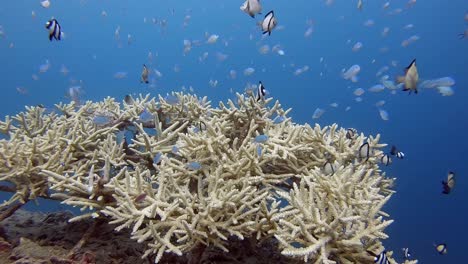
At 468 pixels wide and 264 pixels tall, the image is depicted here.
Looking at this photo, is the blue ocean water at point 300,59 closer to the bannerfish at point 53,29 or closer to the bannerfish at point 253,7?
the bannerfish at point 253,7

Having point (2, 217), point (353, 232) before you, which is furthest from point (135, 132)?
point (353, 232)

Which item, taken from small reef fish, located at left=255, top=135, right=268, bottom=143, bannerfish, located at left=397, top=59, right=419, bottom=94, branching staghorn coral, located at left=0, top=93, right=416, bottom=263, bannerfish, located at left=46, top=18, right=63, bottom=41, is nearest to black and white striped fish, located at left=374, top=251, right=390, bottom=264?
branching staghorn coral, located at left=0, top=93, right=416, bottom=263

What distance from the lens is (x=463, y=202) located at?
51.6 meters

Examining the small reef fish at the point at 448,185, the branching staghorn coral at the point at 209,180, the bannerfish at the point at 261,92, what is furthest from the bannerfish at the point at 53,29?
the small reef fish at the point at 448,185

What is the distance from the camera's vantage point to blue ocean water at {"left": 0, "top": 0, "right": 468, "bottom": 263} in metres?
71.4

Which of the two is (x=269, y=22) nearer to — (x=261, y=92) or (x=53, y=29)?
(x=261, y=92)

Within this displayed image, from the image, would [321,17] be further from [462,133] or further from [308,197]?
[308,197]

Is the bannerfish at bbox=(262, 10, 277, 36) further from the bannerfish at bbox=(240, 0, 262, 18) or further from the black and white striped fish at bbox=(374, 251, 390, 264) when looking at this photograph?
the black and white striped fish at bbox=(374, 251, 390, 264)

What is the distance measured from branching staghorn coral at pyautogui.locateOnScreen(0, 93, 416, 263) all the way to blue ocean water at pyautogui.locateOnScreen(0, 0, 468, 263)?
52.6 metres

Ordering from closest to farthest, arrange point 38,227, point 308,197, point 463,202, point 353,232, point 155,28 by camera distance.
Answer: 1. point 353,232
2. point 308,197
3. point 38,227
4. point 463,202
5. point 155,28

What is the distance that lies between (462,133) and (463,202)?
2406cm

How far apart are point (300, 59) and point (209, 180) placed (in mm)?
89897

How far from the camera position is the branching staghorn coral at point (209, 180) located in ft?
10.2

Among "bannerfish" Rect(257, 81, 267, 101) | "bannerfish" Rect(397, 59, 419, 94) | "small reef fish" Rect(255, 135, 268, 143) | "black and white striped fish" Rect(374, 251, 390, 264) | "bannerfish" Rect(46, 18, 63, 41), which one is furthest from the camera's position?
"bannerfish" Rect(46, 18, 63, 41)
